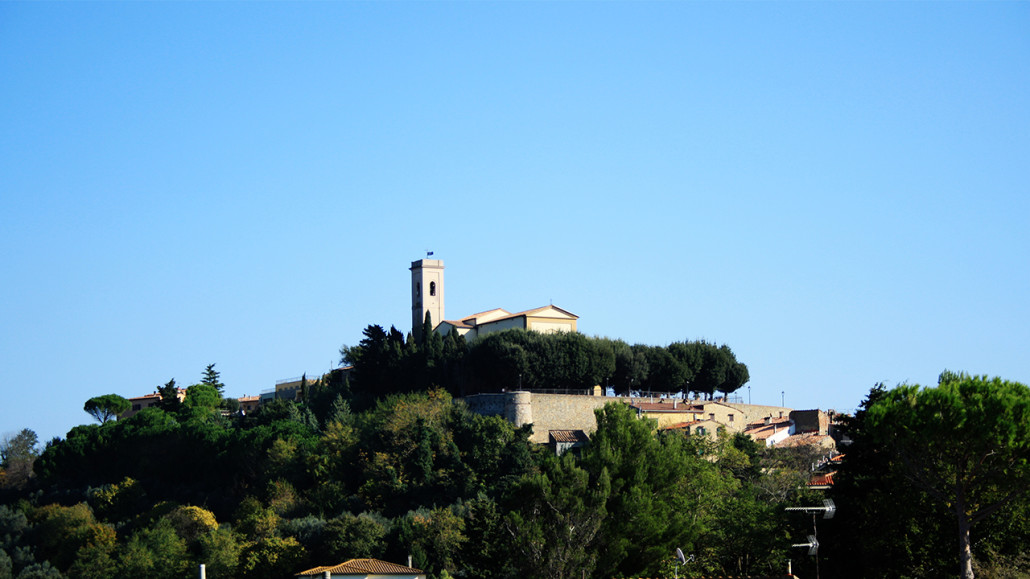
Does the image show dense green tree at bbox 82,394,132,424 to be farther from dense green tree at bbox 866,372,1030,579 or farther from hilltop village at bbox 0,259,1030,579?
dense green tree at bbox 866,372,1030,579

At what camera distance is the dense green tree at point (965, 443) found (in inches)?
1007

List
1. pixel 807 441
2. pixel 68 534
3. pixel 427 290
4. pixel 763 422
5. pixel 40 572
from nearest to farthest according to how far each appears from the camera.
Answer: pixel 40 572, pixel 68 534, pixel 807 441, pixel 763 422, pixel 427 290

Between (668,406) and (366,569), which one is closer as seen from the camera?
(366,569)

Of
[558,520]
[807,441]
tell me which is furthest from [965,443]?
[807,441]

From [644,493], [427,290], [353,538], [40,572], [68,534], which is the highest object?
[427,290]

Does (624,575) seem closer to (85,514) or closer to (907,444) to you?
(907,444)

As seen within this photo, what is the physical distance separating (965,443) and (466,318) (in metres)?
41.5

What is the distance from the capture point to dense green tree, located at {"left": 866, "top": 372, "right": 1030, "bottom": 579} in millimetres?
25578

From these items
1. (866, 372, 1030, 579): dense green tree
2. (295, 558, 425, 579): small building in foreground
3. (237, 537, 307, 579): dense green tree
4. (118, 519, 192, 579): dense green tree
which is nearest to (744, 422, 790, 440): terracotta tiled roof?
(295, 558, 425, 579): small building in foreground

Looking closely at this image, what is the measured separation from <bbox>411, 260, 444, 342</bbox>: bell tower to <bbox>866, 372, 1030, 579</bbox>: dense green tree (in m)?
42.9

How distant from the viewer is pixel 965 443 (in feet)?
85.5

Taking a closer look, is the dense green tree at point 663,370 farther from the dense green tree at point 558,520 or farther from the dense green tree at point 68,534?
the dense green tree at point 68,534

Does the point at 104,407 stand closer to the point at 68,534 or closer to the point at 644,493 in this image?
the point at 68,534

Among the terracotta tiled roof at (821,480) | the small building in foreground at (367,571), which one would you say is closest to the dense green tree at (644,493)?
the terracotta tiled roof at (821,480)
